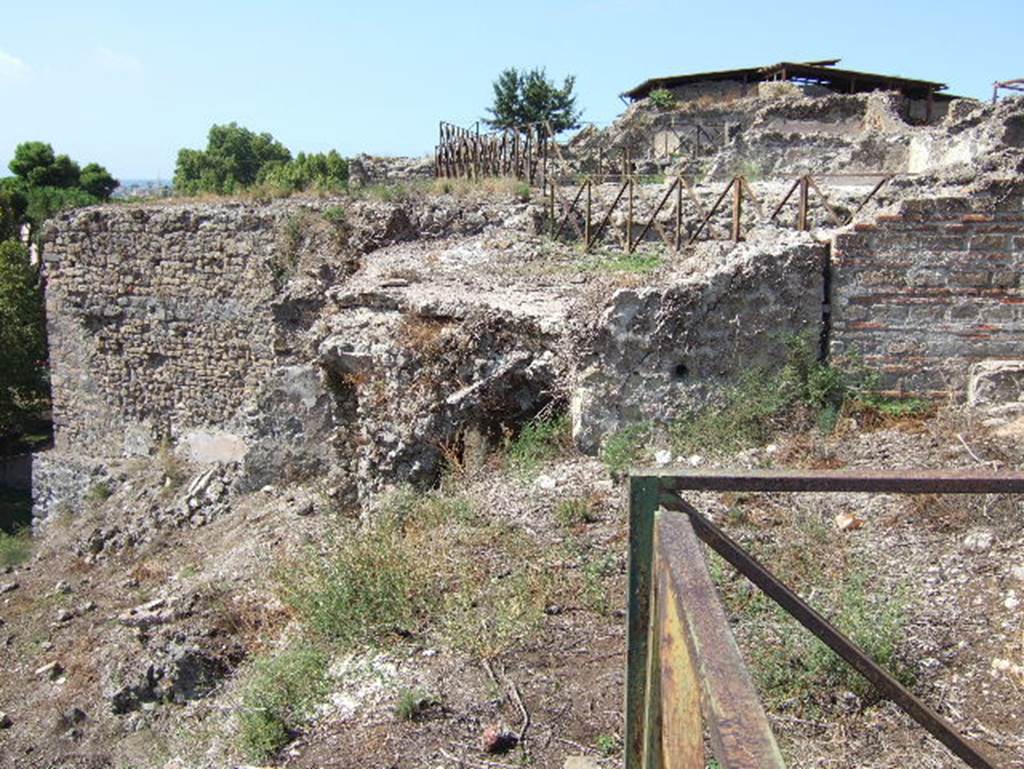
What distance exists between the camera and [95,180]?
32.2 metres

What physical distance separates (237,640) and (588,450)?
8.84 ft

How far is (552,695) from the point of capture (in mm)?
3867

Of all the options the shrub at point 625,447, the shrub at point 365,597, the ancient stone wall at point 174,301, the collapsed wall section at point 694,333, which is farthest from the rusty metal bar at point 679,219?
the shrub at point 365,597

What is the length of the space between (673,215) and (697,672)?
31.7ft

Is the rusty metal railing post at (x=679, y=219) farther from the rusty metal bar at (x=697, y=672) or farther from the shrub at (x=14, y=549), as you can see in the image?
the shrub at (x=14, y=549)

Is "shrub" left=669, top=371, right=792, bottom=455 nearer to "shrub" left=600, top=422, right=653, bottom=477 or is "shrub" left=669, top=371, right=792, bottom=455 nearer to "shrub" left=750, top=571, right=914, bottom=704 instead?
"shrub" left=600, top=422, right=653, bottom=477

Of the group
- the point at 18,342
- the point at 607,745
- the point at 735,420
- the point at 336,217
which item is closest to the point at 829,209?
the point at 735,420

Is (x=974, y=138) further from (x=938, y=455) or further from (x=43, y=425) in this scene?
(x=43, y=425)

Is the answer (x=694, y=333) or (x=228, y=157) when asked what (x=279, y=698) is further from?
(x=228, y=157)

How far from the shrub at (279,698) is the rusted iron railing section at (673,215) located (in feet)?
19.7

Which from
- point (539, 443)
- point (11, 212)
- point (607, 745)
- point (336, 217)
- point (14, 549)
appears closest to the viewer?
point (607, 745)

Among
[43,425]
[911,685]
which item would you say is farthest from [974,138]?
[43,425]

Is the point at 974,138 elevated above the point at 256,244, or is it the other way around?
the point at 974,138

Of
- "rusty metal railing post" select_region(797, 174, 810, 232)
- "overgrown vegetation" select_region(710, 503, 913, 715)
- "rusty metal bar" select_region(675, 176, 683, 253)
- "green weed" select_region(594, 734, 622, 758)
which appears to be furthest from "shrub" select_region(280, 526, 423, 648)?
"rusty metal bar" select_region(675, 176, 683, 253)
